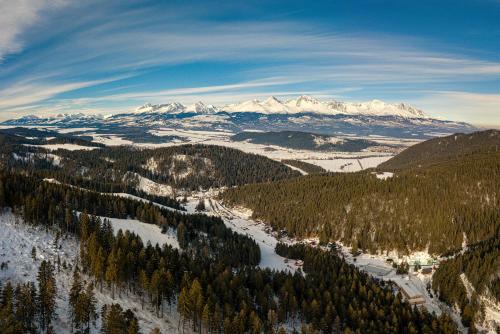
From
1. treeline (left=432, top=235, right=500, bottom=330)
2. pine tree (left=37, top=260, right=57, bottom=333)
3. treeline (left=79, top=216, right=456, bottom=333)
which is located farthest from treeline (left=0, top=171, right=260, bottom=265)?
treeline (left=432, top=235, right=500, bottom=330)

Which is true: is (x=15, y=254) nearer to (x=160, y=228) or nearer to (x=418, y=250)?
(x=160, y=228)

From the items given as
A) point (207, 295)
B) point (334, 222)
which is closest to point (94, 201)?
point (207, 295)

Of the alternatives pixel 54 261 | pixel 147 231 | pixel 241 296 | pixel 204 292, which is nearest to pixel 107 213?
pixel 147 231

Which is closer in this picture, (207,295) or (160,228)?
(207,295)

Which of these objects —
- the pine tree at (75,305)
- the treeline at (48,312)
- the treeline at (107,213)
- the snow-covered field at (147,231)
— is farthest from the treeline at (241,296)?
the snow-covered field at (147,231)

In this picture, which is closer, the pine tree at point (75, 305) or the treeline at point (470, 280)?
the pine tree at point (75, 305)

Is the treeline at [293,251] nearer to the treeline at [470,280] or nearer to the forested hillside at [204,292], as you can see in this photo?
the forested hillside at [204,292]

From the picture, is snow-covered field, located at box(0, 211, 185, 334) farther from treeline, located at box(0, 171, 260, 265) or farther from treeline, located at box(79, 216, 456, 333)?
treeline, located at box(0, 171, 260, 265)
